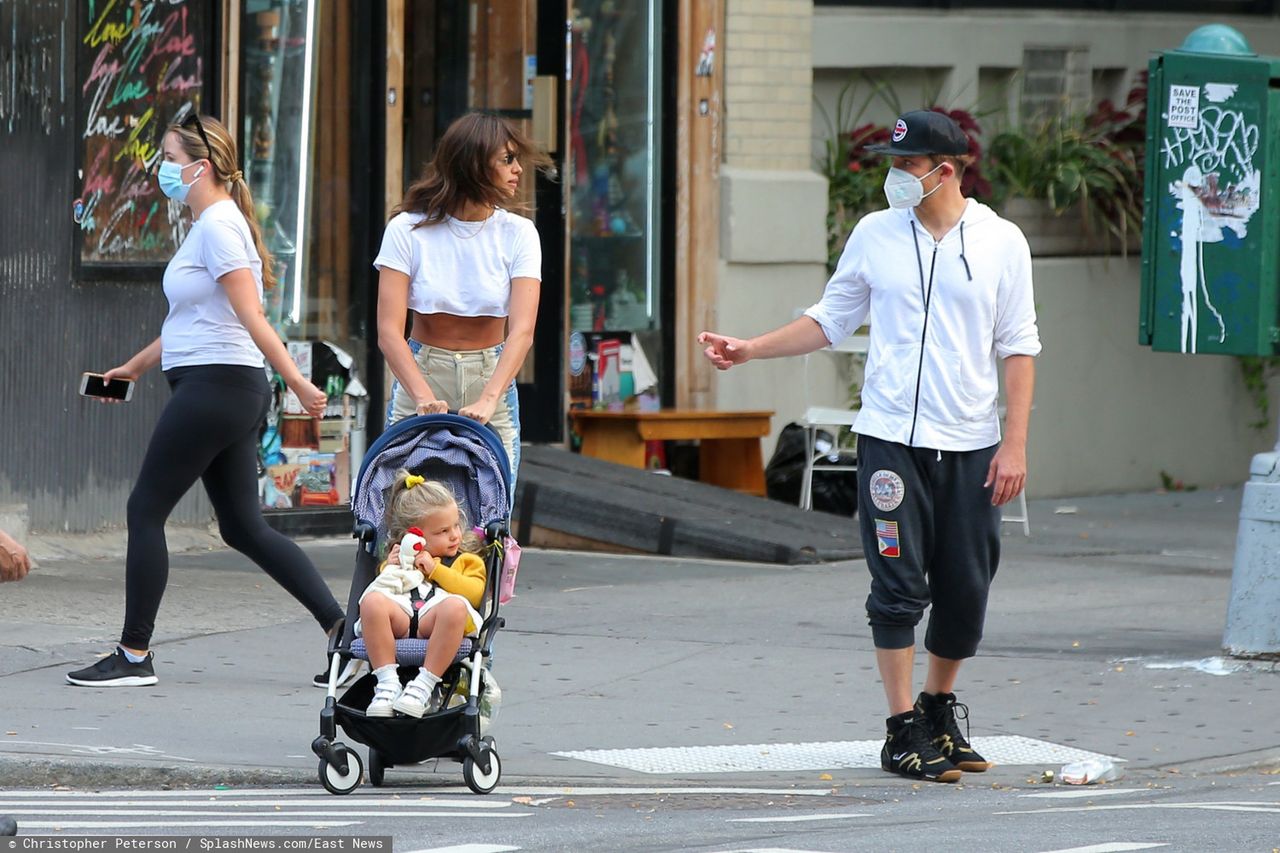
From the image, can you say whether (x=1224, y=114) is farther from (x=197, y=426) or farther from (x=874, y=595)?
(x=197, y=426)

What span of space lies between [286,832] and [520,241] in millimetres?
2171

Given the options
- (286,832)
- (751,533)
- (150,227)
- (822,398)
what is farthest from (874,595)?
(822,398)

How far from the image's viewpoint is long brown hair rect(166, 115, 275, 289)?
24.7ft

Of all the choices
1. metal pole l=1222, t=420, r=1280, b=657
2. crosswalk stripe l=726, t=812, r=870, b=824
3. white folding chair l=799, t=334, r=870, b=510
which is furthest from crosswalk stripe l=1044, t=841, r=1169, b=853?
white folding chair l=799, t=334, r=870, b=510

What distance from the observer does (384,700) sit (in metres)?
6.01

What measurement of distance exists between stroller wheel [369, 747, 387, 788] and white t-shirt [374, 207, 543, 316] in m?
1.40

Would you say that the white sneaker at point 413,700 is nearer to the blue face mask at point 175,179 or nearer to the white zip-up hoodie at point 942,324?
the white zip-up hoodie at point 942,324

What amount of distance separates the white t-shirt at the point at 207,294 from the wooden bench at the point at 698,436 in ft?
16.8

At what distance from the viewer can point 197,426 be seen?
7480 mm

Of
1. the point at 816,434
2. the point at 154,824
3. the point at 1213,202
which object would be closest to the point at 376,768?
the point at 154,824

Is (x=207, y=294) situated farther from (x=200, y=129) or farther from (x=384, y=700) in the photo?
(x=384, y=700)

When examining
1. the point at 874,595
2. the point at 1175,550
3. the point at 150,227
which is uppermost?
the point at 150,227

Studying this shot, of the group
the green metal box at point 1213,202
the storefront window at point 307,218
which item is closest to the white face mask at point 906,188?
the green metal box at point 1213,202

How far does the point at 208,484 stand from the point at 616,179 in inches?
229
